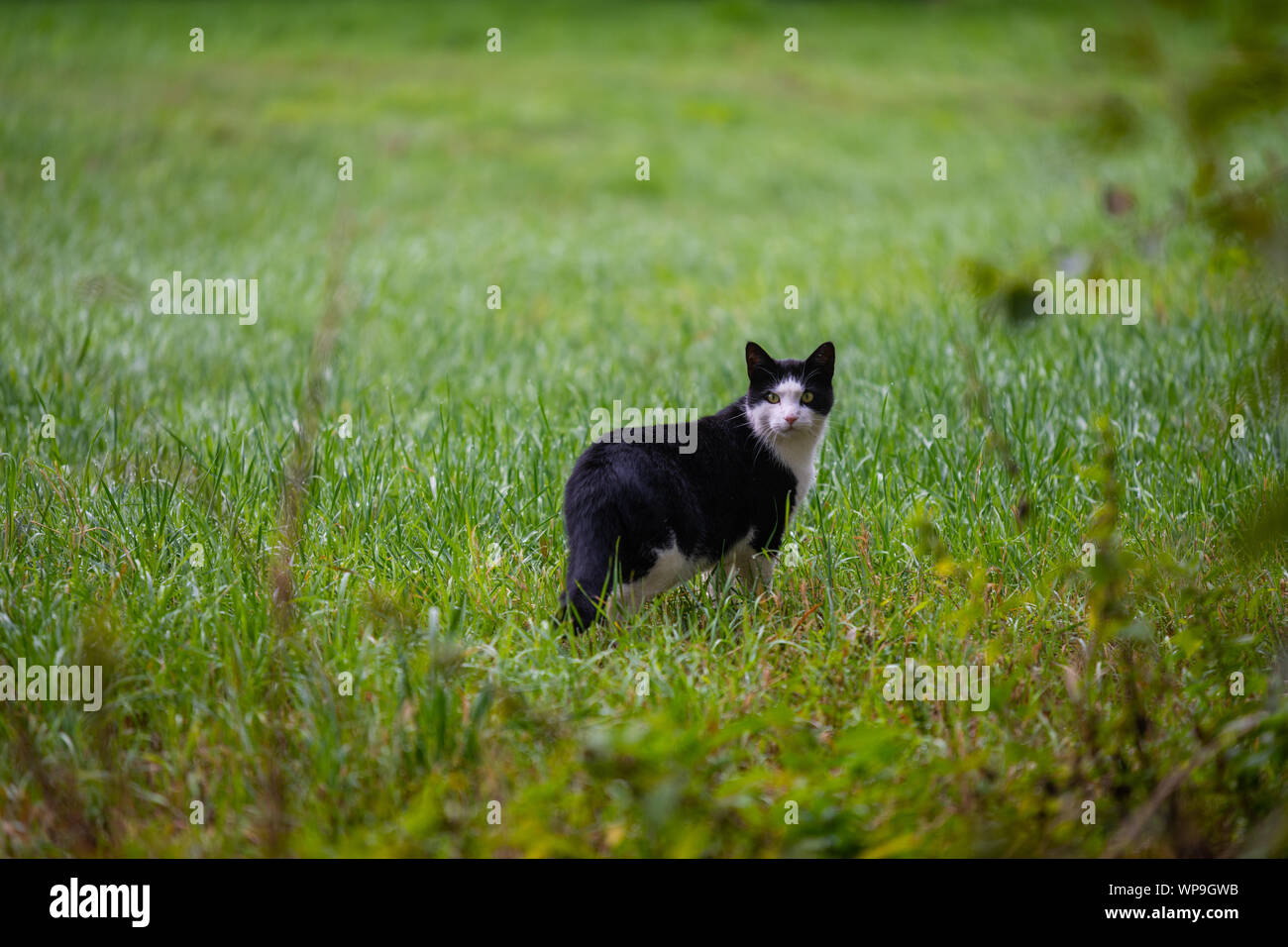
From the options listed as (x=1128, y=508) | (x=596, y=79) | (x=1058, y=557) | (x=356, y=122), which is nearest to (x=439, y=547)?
(x=1058, y=557)

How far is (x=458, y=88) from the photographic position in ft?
63.0

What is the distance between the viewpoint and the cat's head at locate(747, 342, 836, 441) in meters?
3.74

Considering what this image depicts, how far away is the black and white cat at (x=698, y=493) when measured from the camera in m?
3.25

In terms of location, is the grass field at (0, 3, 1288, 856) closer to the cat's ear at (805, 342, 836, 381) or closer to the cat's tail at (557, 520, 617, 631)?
the cat's tail at (557, 520, 617, 631)

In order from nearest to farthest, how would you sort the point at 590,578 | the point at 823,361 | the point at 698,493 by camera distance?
the point at 590,578 → the point at 698,493 → the point at 823,361

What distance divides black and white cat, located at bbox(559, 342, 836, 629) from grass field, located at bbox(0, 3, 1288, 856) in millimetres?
180

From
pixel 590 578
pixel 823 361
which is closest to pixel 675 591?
pixel 590 578

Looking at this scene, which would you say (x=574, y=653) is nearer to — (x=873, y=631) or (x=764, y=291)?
(x=873, y=631)

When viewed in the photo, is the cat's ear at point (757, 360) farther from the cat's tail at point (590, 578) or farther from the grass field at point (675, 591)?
the cat's tail at point (590, 578)

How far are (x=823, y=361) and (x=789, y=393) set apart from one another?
267mm

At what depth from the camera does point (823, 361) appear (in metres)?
3.95

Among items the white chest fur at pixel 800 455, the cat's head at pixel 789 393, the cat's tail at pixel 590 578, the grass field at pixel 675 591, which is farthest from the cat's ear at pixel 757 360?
the cat's tail at pixel 590 578

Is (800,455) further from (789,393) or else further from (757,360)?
(757,360)
